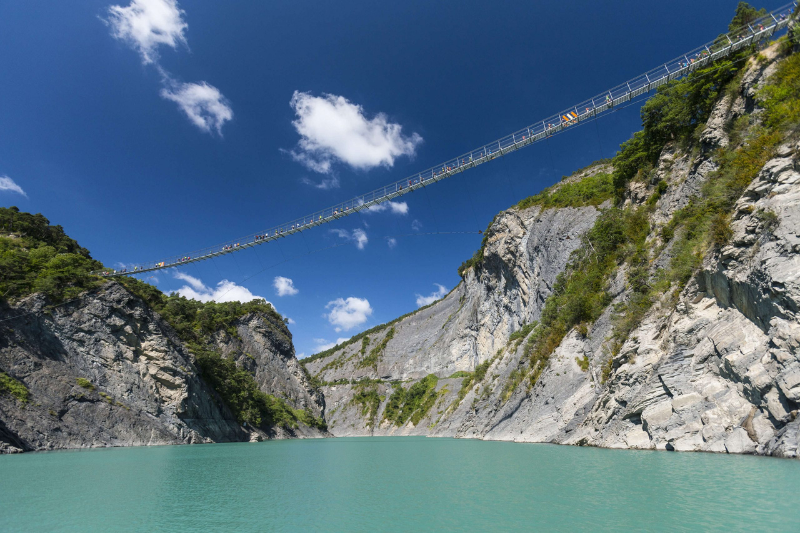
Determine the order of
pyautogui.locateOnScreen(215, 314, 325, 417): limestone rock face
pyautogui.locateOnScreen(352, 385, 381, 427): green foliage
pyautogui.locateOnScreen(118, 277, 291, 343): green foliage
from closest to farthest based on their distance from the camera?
pyautogui.locateOnScreen(118, 277, 291, 343): green foliage, pyautogui.locateOnScreen(215, 314, 325, 417): limestone rock face, pyautogui.locateOnScreen(352, 385, 381, 427): green foliage

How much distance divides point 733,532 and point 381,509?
6312mm

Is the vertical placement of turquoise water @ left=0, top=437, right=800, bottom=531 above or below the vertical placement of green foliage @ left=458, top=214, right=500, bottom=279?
below

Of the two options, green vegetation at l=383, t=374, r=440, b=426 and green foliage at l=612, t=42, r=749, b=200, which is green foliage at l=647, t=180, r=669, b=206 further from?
green vegetation at l=383, t=374, r=440, b=426

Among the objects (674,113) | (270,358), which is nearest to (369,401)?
(270,358)

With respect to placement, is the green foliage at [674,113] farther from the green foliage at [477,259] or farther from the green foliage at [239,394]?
the green foliage at [239,394]

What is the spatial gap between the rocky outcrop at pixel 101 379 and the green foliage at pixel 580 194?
44440 mm

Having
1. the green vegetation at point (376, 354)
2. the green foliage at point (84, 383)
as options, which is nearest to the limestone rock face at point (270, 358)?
Answer: the green vegetation at point (376, 354)

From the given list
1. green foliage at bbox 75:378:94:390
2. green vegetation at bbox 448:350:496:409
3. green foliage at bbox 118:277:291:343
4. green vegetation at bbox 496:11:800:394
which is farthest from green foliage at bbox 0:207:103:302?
green vegetation at bbox 448:350:496:409

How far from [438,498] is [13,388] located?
28.0 metres

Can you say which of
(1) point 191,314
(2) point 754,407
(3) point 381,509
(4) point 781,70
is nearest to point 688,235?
(4) point 781,70

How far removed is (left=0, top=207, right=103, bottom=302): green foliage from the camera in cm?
2967

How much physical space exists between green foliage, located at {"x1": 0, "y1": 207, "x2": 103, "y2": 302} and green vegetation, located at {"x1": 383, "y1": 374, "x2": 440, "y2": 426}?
2042 inches

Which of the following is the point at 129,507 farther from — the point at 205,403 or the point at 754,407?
the point at 205,403

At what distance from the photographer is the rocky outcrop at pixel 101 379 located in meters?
25.5
